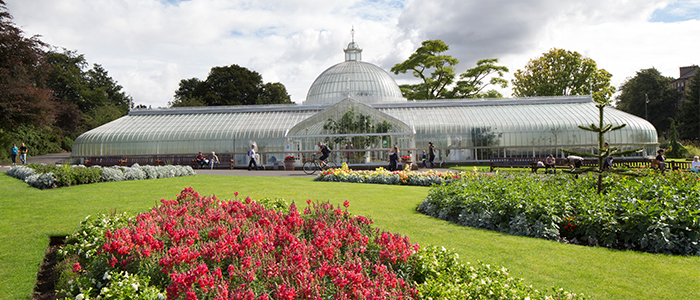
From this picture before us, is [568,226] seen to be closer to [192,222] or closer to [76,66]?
[192,222]

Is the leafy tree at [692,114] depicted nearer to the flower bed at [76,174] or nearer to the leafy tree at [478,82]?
the leafy tree at [478,82]

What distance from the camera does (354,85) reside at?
39875 mm

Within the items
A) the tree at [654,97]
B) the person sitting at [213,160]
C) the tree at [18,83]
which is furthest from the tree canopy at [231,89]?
the tree at [654,97]

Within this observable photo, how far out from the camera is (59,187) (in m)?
13.3

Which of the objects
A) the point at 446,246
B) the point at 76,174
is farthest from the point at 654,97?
the point at 76,174

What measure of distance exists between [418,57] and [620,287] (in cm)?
4606

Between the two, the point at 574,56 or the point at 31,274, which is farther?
the point at 574,56

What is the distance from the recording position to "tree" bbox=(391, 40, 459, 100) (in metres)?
47.5

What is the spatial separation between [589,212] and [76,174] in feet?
50.3

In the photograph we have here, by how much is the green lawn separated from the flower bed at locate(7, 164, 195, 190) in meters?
1.64

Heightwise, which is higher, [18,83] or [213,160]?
[18,83]

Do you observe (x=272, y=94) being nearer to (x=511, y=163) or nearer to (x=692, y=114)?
(x=511, y=163)

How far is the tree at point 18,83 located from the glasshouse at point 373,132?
803cm

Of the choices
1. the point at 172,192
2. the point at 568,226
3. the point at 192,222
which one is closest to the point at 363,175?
the point at 172,192
